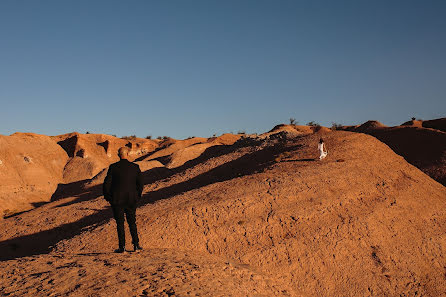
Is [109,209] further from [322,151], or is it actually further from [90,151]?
[90,151]

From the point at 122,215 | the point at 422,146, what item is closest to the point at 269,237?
the point at 122,215

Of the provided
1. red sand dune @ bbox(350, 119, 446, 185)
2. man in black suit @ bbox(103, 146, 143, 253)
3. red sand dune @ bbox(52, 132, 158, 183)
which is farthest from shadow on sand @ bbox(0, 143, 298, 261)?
red sand dune @ bbox(52, 132, 158, 183)

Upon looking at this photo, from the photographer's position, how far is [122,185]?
6836 millimetres

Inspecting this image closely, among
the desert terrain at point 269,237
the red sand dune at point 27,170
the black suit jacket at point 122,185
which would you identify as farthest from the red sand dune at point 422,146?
the red sand dune at point 27,170

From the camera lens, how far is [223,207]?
461 inches

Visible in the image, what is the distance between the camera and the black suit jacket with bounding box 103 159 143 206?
22.4 feet

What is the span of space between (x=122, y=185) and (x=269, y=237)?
17.5ft

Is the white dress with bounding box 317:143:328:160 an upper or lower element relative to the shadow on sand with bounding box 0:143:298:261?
upper

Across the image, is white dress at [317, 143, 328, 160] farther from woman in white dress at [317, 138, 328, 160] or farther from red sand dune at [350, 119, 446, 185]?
red sand dune at [350, 119, 446, 185]

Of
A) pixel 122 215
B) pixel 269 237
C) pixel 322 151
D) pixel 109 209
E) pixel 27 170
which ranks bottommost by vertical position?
pixel 269 237

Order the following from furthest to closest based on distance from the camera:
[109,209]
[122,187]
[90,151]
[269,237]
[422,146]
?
[90,151]
[422,146]
[109,209]
[269,237]
[122,187]

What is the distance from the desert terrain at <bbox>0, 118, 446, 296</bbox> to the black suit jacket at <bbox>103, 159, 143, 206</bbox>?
1231 millimetres

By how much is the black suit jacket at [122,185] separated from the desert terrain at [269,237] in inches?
48.5

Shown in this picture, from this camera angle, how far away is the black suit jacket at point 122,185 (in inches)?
269
